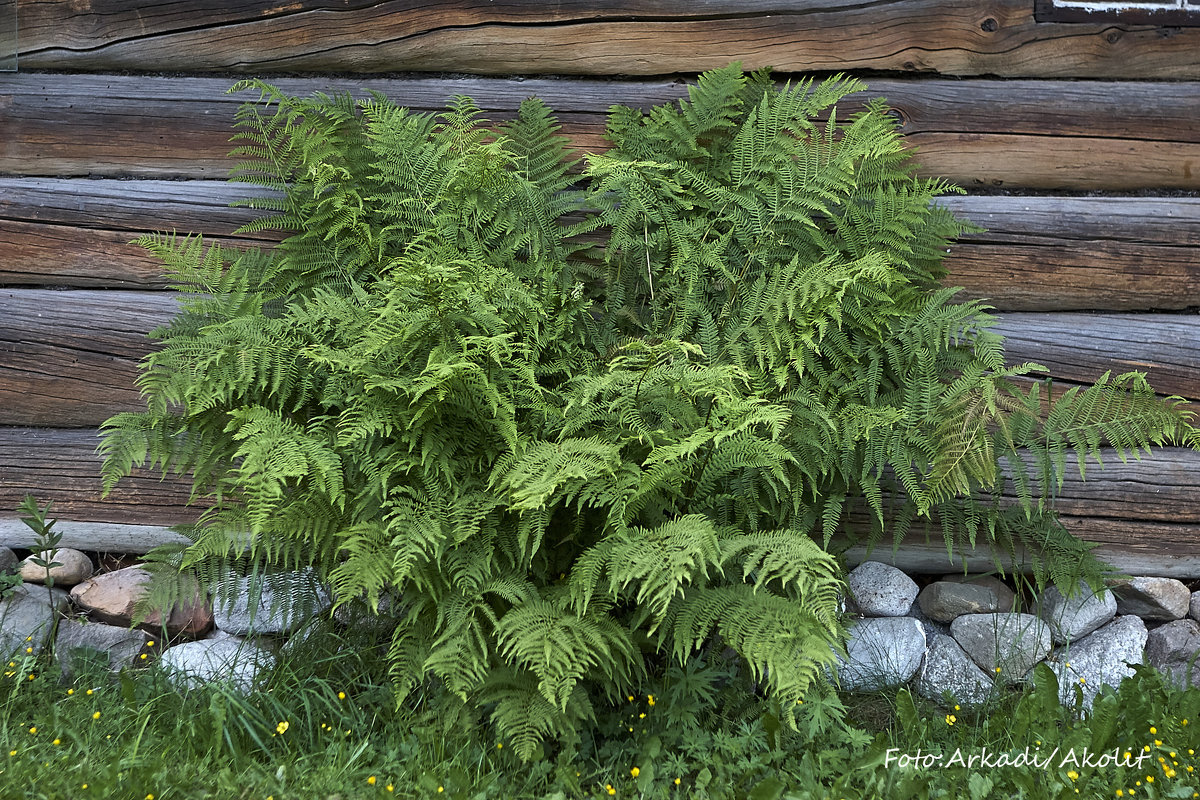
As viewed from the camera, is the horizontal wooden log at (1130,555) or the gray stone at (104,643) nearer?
the gray stone at (104,643)

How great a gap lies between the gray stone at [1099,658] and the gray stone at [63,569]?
3.30 m

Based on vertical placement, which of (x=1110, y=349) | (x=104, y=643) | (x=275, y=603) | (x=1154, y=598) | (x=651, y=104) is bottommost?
(x=1154, y=598)

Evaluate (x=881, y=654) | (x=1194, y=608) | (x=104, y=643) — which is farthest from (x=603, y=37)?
(x=1194, y=608)

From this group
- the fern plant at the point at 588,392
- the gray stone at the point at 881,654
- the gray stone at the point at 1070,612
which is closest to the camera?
the fern plant at the point at 588,392

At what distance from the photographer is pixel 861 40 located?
2.88 meters

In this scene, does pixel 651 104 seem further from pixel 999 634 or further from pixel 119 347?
pixel 999 634

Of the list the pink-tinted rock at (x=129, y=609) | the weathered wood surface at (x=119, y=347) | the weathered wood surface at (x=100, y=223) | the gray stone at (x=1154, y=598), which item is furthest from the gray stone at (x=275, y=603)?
the gray stone at (x=1154, y=598)

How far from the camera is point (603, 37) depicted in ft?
9.54

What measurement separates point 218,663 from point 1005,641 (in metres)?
2.55

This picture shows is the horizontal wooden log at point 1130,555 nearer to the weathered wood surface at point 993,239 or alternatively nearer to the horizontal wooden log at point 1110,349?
the horizontal wooden log at point 1110,349

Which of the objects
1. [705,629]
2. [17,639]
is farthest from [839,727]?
[17,639]

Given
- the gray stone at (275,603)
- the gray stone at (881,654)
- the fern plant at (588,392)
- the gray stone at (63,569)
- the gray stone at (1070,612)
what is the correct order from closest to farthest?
the fern plant at (588,392)
the gray stone at (275,603)
the gray stone at (881,654)
the gray stone at (1070,612)
the gray stone at (63,569)

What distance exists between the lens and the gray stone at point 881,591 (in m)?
2.87

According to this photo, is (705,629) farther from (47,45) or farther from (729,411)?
(47,45)
